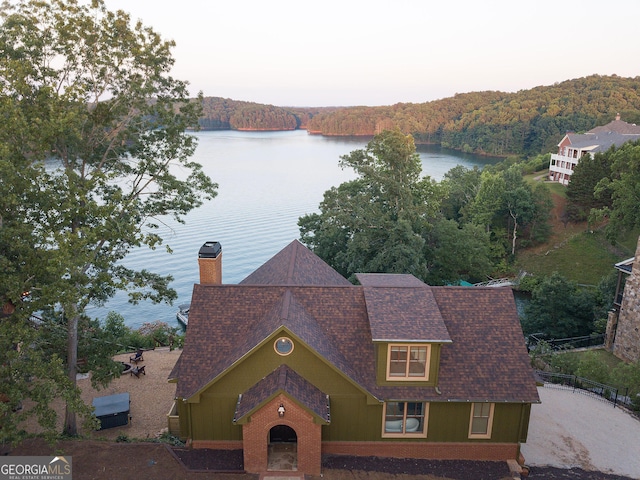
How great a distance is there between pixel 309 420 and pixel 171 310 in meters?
31.7

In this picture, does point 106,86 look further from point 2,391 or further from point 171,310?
point 171,310

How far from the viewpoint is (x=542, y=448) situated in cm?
1652

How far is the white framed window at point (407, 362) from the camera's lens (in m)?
14.9

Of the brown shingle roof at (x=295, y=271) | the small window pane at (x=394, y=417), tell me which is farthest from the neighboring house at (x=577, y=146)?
the small window pane at (x=394, y=417)

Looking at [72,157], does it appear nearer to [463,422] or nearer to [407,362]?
[407,362]

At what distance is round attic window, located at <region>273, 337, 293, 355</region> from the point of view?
565 inches

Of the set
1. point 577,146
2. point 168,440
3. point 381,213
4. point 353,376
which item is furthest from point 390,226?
point 577,146

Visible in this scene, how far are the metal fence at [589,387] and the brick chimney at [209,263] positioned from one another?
14963 millimetres

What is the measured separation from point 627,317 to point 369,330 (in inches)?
787

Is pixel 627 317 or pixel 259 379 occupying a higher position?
pixel 259 379

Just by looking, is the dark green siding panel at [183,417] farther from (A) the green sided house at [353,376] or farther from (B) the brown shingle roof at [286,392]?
(B) the brown shingle roof at [286,392]

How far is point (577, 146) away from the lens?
65.6 metres

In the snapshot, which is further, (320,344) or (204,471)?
(320,344)

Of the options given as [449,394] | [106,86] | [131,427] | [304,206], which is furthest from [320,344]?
[304,206]
